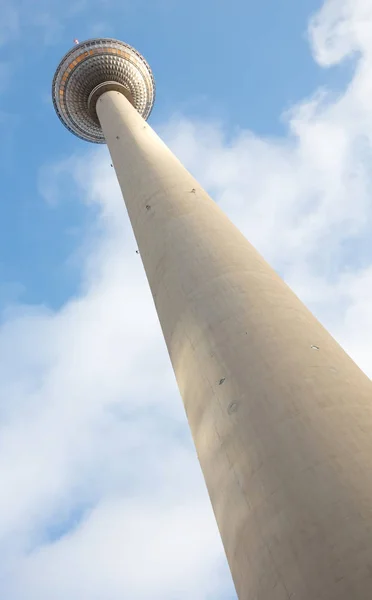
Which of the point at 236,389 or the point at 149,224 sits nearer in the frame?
the point at 236,389

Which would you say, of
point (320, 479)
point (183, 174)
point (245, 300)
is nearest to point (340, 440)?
point (320, 479)

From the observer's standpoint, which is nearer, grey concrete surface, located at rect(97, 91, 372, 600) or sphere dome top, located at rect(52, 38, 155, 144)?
grey concrete surface, located at rect(97, 91, 372, 600)

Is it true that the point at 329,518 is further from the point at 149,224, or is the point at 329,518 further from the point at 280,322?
the point at 149,224

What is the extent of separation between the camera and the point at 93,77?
1201 inches

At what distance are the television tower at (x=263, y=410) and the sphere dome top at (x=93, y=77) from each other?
19.3 metres

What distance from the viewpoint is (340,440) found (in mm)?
6809

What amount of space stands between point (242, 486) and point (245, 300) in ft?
12.6

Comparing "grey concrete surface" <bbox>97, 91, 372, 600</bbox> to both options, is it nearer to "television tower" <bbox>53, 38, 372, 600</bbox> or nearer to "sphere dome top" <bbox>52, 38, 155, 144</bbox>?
"television tower" <bbox>53, 38, 372, 600</bbox>

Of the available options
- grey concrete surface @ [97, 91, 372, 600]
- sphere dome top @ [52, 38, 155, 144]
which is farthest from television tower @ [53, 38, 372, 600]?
sphere dome top @ [52, 38, 155, 144]

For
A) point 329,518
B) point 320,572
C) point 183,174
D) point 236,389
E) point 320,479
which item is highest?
point 183,174

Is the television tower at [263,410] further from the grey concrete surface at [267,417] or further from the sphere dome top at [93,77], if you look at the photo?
the sphere dome top at [93,77]

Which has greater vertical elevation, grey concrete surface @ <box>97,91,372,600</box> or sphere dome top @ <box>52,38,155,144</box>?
sphere dome top @ <box>52,38,155,144</box>

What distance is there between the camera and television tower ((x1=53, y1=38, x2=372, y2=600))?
19.6 feet

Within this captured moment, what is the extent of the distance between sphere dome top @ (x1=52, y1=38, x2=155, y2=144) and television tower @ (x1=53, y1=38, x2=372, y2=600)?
19.3 meters
